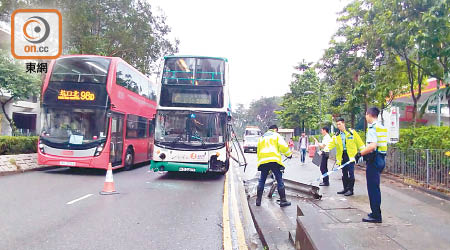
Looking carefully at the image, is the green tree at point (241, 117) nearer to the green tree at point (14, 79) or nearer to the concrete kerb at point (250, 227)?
the green tree at point (14, 79)

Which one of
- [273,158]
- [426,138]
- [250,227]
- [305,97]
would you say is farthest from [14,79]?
[305,97]

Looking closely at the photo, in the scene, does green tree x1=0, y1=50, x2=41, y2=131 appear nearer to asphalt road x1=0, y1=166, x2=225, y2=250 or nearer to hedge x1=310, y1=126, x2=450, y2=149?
asphalt road x1=0, y1=166, x2=225, y2=250

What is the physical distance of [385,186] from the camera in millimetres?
10961

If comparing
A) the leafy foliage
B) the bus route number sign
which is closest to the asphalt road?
the bus route number sign

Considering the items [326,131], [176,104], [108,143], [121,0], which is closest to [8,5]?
[121,0]

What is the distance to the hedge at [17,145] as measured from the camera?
518 inches

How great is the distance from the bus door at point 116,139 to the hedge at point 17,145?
3.84 metres

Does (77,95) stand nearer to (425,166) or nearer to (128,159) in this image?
(128,159)

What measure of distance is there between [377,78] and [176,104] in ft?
29.2

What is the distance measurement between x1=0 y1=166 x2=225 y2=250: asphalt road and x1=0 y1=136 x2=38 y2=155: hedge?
259cm

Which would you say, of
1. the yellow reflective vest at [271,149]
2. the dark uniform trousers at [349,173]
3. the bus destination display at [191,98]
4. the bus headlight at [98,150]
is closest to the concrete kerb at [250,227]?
the yellow reflective vest at [271,149]

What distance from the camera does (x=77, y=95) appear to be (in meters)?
12.2

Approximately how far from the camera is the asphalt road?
5125 millimetres

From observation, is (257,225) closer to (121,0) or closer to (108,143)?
(108,143)
